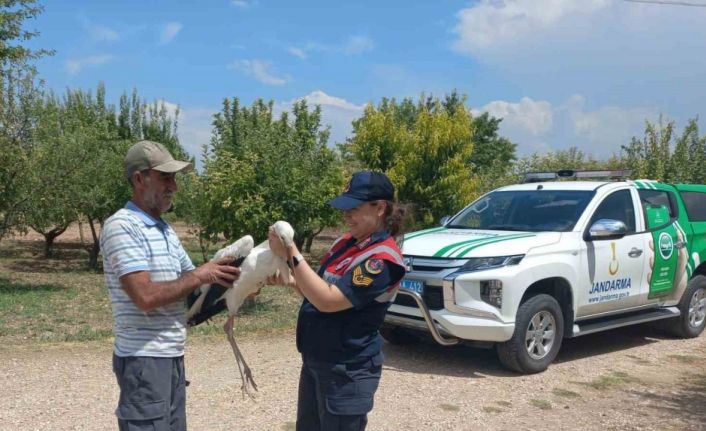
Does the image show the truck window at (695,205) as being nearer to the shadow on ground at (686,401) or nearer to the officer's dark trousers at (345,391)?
the shadow on ground at (686,401)

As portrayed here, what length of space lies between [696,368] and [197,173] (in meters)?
7.86

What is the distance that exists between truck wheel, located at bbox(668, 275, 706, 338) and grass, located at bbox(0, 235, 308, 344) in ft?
16.1

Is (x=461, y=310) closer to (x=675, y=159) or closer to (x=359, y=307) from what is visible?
(x=359, y=307)

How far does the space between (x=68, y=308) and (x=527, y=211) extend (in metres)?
7.32

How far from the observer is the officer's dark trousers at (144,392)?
2.56 metres

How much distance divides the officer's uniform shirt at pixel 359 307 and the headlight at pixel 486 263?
Result: 3160 millimetres

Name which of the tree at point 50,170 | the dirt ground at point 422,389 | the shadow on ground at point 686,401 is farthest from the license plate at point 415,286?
the tree at point 50,170

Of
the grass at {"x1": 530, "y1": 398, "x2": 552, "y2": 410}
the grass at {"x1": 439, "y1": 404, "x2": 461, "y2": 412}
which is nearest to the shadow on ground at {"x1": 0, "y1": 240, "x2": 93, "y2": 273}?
the grass at {"x1": 439, "y1": 404, "x2": 461, "y2": 412}

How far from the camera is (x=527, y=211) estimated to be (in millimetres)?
7129

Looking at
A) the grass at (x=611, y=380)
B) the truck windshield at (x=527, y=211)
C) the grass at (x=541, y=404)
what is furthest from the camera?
the truck windshield at (x=527, y=211)

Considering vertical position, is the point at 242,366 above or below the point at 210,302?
below

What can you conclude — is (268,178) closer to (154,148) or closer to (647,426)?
(647,426)

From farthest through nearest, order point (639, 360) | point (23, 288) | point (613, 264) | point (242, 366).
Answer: point (23, 288) < point (639, 360) < point (613, 264) < point (242, 366)

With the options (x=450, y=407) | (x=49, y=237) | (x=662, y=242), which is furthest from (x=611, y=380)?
(x=49, y=237)
